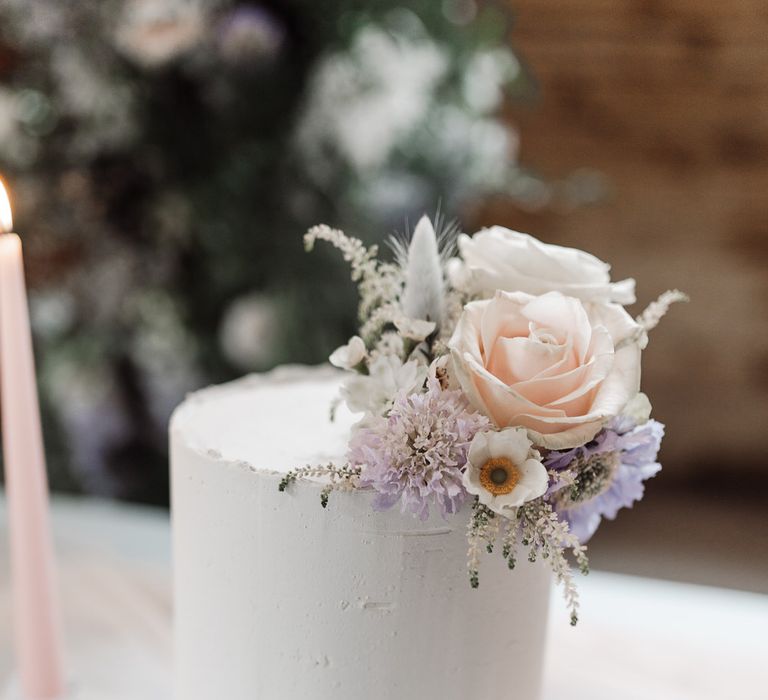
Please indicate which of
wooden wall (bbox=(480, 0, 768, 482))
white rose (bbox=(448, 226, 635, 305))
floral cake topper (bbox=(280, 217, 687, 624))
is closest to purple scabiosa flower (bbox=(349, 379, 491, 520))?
floral cake topper (bbox=(280, 217, 687, 624))

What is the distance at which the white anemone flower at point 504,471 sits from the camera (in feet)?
1.89

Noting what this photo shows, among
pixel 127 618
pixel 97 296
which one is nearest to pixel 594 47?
pixel 97 296

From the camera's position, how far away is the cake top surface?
698 millimetres

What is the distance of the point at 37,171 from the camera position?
5.15 ft

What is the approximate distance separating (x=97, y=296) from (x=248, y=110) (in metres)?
0.44

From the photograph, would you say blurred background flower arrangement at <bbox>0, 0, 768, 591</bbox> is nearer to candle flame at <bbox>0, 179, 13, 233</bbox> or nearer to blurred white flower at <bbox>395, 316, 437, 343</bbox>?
candle flame at <bbox>0, 179, 13, 233</bbox>

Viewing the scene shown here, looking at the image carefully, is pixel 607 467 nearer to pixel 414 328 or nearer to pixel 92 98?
pixel 414 328

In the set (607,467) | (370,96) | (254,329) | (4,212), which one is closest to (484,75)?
(370,96)

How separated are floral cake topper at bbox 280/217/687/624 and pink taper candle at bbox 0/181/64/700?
0.36 metres

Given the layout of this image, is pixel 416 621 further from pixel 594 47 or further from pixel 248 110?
pixel 594 47

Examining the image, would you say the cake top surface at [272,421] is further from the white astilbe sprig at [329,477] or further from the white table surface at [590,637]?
the white table surface at [590,637]

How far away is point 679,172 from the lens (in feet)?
8.73

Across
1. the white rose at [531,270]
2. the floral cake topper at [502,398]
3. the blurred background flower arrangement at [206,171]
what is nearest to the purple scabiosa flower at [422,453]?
the floral cake topper at [502,398]

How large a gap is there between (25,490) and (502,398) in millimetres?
517
